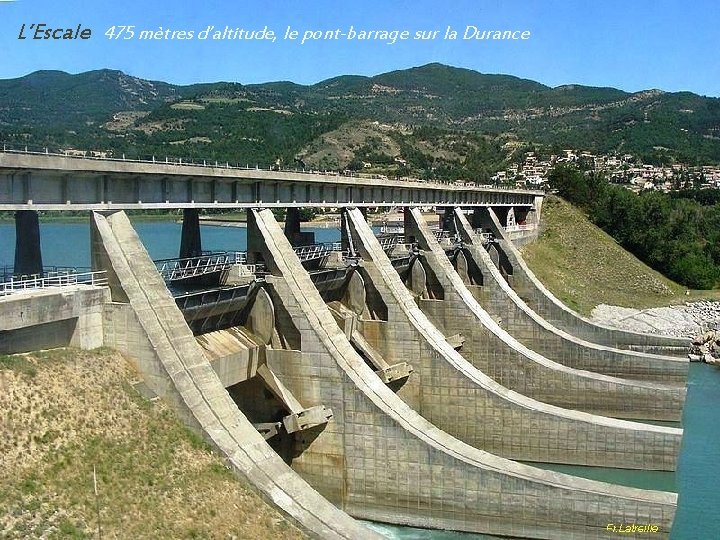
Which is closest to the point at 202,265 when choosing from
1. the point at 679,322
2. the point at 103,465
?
the point at 103,465

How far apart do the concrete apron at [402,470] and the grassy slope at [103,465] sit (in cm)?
579

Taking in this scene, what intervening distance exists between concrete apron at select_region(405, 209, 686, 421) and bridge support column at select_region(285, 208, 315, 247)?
16.5 feet

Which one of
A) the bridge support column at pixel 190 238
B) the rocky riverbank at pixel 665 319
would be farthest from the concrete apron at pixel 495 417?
the rocky riverbank at pixel 665 319

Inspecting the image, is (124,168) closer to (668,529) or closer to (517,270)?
(668,529)

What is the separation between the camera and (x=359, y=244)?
32.2m

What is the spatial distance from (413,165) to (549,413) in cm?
14762

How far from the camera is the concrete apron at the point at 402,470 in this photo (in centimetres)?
2155

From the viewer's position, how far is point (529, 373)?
34125 millimetres

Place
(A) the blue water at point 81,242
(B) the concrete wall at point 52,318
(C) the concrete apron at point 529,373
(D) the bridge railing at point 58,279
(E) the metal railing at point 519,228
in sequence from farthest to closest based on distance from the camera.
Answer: (A) the blue water at point 81,242
(E) the metal railing at point 519,228
(C) the concrete apron at point 529,373
(D) the bridge railing at point 58,279
(B) the concrete wall at point 52,318

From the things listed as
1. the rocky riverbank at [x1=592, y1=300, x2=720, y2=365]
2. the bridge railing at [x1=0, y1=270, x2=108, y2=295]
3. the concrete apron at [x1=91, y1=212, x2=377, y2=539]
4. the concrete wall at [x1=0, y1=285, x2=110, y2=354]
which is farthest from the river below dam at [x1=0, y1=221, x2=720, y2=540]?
the bridge railing at [x1=0, y1=270, x2=108, y2=295]

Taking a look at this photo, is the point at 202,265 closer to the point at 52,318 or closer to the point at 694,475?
the point at 52,318

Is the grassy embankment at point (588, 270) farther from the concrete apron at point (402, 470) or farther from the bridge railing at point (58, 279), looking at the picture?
the bridge railing at point (58, 279)

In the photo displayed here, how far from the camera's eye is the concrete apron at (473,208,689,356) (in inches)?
1663

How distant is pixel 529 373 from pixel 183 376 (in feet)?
62.3
